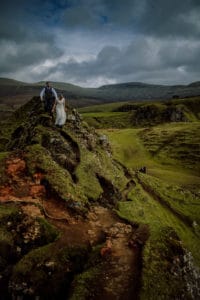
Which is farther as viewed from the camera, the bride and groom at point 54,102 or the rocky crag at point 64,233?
the bride and groom at point 54,102

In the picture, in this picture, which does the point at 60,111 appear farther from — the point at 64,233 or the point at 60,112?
the point at 64,233

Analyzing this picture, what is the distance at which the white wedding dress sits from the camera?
35500mm

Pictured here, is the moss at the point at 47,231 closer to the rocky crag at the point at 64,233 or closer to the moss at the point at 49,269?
the rocky crag at the point at 64,233

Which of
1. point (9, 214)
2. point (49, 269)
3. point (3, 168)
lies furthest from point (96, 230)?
point (3, 168)

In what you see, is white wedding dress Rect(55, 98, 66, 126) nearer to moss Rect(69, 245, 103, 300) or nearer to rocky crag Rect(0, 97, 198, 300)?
rocky crag Rect(0, 97, 198, 300)

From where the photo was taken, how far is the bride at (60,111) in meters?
35.5

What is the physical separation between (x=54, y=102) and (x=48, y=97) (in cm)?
91

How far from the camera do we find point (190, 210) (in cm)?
5159

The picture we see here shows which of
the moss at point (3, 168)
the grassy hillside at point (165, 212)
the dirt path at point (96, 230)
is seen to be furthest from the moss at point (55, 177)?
the grassy hillside at point (165, 212)

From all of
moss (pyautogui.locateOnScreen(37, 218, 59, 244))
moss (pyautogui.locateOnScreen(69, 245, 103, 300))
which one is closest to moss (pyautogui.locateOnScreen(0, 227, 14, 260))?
moss (pyautogui.locateOnScreen(37, 218, 59, 244))

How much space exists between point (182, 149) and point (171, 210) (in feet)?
305

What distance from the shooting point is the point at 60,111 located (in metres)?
35.8

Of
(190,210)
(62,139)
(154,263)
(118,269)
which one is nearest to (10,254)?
(118,269)

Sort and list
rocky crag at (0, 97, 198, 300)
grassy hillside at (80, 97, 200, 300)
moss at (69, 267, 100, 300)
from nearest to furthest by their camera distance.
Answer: moss at (69, 267, 100, 300)
rocky crag at (0, 97, 198, 300)
grassy hillside at (80, 97, 200, 300)
